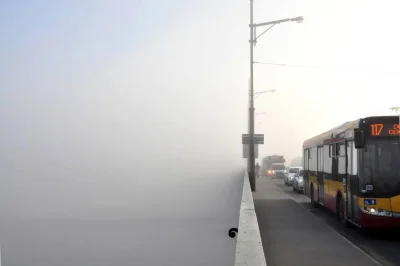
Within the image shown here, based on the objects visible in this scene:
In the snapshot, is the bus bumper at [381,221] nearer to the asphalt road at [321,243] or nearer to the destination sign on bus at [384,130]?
the asphalt road at [321,243]

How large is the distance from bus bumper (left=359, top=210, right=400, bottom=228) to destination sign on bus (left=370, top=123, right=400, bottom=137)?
180cm

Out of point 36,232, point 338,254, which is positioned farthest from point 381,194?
point 36,232

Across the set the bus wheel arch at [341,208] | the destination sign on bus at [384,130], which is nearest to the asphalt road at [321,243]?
the bus wheel arch at [341,208]

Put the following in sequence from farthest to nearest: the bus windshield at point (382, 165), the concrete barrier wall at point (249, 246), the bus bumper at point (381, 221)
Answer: the bus windshield at point (382, 165), the bus bumper at point (381, 221), the concrete barrier wall at point (249, 246)

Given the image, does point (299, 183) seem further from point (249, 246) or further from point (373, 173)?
point (249, 246)

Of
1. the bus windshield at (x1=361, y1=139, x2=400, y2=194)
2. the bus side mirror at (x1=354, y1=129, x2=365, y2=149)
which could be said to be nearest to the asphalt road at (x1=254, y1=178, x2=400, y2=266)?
the bus windshield at (x1=361, y1=139, x2=400, y2=194)

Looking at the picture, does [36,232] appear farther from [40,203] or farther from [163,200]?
[163,200]

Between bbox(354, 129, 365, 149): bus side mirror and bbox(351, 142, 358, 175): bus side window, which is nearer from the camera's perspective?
bbox(354, 129, 365, 149): bus side mirror

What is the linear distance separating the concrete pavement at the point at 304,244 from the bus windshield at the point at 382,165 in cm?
148

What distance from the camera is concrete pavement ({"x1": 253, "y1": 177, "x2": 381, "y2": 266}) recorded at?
8.93 m

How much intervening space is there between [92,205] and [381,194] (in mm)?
28527

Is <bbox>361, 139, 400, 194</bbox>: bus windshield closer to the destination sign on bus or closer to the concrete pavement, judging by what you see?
the destination sign on bus

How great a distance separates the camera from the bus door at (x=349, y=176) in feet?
40.9

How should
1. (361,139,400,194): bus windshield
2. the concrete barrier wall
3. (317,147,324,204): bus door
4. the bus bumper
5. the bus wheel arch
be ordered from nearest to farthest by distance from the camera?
1. the concrete barrier wall
2. the bus bumper
3. (361,139,400,194): bus windshield
4. the bus wheel arch
5. (317,147,324,204): bus door
